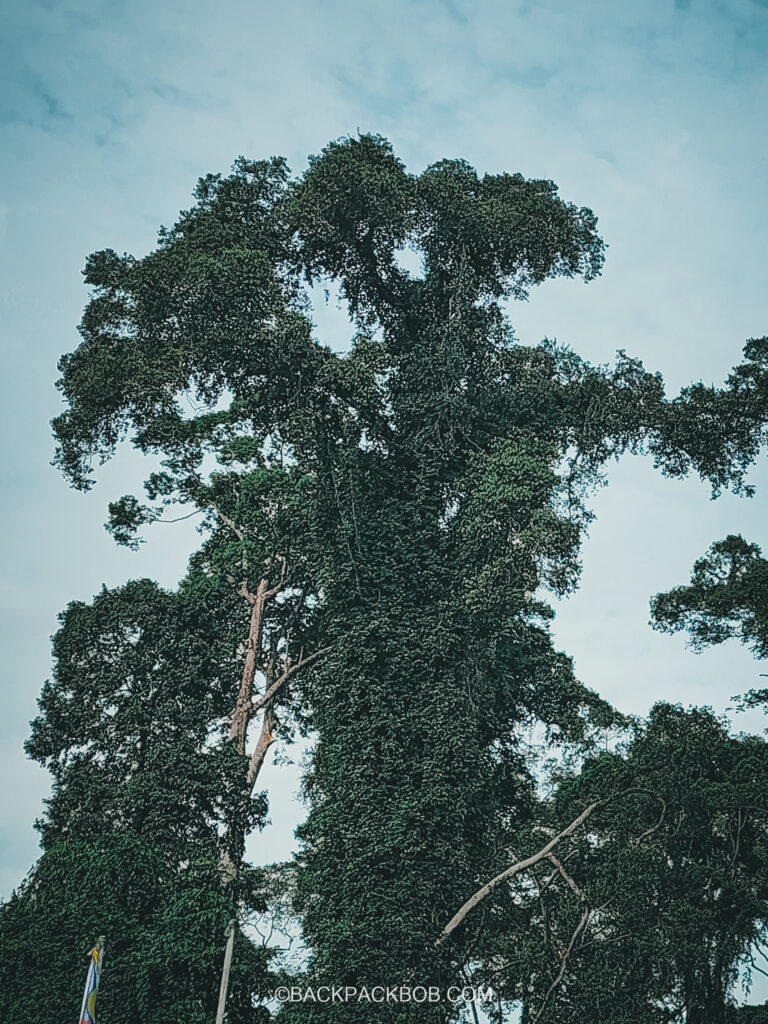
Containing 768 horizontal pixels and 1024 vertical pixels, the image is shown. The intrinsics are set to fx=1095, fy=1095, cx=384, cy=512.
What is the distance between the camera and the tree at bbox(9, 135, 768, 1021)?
651 inches

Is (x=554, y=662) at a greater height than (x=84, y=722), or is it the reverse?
(x=554, y=662)

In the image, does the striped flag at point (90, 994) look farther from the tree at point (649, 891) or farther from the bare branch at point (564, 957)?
the bare branch at point (564, 957)


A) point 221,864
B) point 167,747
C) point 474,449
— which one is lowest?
point 221,864

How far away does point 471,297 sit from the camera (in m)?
20.3

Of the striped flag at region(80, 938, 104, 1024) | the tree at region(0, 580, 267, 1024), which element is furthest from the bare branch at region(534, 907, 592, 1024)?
the striped flag at region(80, 938, 104, 1024)

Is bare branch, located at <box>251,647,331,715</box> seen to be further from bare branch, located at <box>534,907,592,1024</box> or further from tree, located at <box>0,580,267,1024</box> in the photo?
bare branch, located at <box>534,907,592,1024</box>

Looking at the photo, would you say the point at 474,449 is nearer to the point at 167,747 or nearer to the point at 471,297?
the point at 471,297

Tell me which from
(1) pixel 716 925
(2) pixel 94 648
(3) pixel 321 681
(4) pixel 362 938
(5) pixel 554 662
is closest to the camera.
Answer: (4) pixel 362 938

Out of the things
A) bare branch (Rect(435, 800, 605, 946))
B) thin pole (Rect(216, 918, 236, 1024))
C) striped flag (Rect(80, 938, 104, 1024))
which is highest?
bare branch (Rect(435, 800, 605, 946))

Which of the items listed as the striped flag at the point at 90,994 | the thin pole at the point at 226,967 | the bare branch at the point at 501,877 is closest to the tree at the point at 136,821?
the thin pole at the point at 226,967

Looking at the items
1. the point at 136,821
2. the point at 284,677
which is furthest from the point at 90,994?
the point at 284,677

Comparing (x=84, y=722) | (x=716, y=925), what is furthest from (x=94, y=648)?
(x=716, y=925)

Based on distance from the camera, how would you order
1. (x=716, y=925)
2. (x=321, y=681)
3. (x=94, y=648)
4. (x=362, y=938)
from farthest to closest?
1. (x=94, y=648)
2. (x=321, y=681)
3. (x=716, y=925)
4. (x=362, y=938)

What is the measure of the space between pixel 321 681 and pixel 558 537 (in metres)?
4.36
